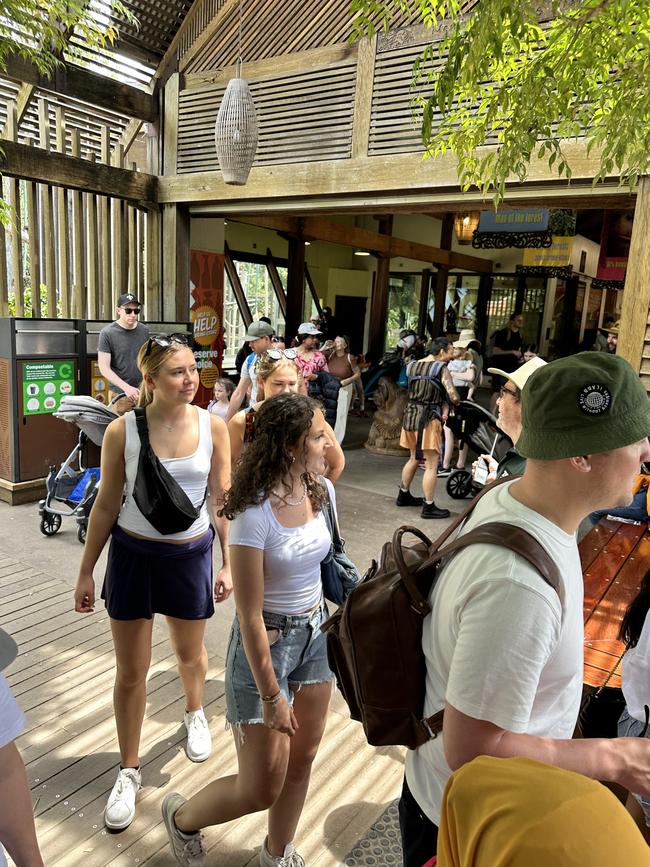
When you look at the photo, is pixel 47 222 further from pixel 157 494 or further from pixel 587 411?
pixel 587 411

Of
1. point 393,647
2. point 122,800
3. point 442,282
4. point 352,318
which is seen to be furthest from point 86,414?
point 352,318

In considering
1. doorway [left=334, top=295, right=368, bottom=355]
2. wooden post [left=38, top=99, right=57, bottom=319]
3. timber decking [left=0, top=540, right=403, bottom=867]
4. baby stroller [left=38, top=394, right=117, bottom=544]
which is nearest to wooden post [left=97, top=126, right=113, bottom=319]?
wooden post [left=38, top=99, right=57, bottom=319]

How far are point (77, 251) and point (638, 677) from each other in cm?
732

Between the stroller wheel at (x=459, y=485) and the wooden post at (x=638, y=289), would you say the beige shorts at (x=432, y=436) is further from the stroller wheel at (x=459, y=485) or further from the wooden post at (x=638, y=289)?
the wooden post at (x=638, y=289)

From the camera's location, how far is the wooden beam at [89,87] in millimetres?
6434

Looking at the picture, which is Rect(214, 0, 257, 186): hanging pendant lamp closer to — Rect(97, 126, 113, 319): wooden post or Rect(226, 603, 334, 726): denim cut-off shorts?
Rect(97, 126, 113, 319): wooden post

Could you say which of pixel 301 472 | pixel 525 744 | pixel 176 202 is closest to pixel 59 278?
pixel 176 202

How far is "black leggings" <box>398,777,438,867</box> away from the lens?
1.34m

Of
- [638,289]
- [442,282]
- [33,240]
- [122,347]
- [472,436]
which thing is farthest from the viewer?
[442,282]

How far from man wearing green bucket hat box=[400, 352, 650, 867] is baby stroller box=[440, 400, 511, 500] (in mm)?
3613

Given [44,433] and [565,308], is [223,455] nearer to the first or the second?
[44,433]

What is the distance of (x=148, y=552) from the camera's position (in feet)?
7.92

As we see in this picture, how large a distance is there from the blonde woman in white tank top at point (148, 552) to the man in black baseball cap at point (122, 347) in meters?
3.61

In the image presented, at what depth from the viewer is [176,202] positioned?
26.3 feet
